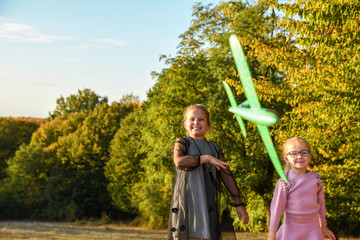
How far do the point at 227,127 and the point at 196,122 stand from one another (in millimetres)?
11725

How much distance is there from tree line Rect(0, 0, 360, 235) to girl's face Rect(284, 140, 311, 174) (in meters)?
0.98

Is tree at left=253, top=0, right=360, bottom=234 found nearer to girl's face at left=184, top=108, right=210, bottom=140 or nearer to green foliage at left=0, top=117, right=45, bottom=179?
girl's face at left=184, top=108, right=210, bottom=140

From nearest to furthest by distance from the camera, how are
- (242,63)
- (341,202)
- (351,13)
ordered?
(242,63) → (351,13) → (341,202)

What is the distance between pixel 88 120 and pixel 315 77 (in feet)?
108

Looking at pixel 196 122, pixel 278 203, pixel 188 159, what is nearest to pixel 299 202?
pixel 278 203

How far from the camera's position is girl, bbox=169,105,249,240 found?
439 centimetres

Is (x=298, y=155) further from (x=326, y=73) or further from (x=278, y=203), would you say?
(x=326, y=73)

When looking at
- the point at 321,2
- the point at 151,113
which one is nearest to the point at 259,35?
the point at 151,113

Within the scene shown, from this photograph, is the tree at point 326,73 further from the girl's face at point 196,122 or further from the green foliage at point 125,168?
the green foliage at point 125,168

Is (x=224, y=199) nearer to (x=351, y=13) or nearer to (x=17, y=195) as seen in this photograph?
(x=351, y=13)

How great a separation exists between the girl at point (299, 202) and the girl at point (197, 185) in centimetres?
48

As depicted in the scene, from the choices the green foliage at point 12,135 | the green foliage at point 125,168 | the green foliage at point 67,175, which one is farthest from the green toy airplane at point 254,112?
the green foliage at point 12,135

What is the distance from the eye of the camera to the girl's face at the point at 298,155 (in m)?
4.17

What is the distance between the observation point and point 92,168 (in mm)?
39062
